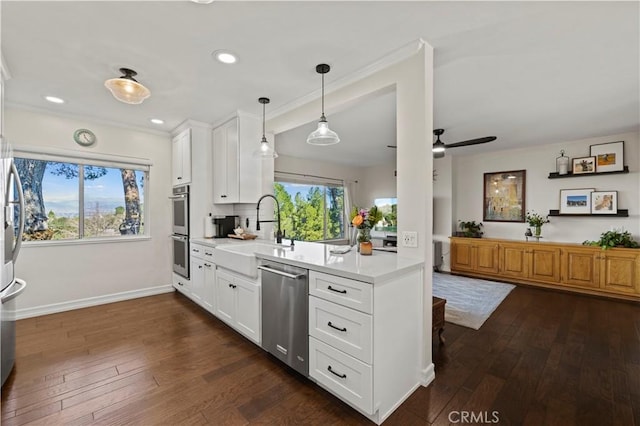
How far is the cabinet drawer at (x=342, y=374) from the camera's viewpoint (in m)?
1.64

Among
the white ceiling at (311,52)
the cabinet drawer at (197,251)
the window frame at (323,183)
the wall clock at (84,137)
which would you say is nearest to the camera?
the white ceiling at (311,52)

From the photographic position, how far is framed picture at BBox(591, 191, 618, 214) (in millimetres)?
4336

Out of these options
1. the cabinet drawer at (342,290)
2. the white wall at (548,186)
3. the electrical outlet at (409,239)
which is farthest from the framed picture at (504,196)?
the cabinet drawer at (342,290)

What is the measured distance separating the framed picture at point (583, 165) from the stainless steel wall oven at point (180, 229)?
20.7 feet

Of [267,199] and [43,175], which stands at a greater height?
[43,175]

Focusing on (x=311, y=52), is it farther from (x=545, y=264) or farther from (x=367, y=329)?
(x=545, y=264)

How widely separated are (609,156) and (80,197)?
7994 millimetres

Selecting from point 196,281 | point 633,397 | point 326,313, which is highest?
point 326,313

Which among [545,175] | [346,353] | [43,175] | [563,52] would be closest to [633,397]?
[346,353]

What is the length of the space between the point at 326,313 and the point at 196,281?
2430 mm

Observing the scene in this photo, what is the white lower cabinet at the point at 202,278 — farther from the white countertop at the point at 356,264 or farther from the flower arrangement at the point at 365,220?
the flower arrangement at the point at 365,220

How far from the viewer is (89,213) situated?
3840 mm

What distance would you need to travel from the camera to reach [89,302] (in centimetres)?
371

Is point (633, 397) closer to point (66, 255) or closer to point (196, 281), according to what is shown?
point (196, 281)
